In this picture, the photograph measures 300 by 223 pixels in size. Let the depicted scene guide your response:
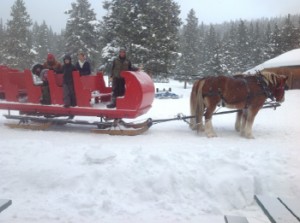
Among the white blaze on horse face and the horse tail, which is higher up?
the horse tail

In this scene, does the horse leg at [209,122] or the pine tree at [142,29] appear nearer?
the horse leg at [209,122]

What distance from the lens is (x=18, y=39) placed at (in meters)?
12.8

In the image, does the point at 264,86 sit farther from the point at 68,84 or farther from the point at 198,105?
the point at 68,84

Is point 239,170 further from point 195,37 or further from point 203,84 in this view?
point 195,37

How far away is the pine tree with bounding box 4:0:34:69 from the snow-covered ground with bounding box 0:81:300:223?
611 centimetres

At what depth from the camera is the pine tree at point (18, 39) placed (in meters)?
10.8

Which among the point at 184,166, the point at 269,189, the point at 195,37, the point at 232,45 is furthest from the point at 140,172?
the point at 232,45

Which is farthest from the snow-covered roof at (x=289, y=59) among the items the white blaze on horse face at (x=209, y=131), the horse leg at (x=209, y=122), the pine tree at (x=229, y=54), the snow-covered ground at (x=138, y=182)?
the snow-covered ground at (x=138, y=182)

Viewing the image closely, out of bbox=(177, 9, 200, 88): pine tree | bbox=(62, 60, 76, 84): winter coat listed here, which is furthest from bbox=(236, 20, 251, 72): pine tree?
bbox=(62, 60, 76, 84): winter coat

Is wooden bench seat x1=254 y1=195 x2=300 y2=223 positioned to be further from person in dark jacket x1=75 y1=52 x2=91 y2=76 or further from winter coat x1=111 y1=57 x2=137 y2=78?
person in dark jacket x1=75 y1=52 x2=91 y2=76

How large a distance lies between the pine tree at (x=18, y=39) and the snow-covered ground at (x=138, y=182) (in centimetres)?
611

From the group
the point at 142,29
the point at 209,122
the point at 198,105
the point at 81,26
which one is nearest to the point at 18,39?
the point at 81,26

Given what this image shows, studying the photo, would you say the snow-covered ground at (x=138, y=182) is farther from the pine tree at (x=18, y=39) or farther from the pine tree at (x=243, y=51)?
the pine tree at (x=243, y=51)

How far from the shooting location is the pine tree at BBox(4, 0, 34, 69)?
10.8 metres
